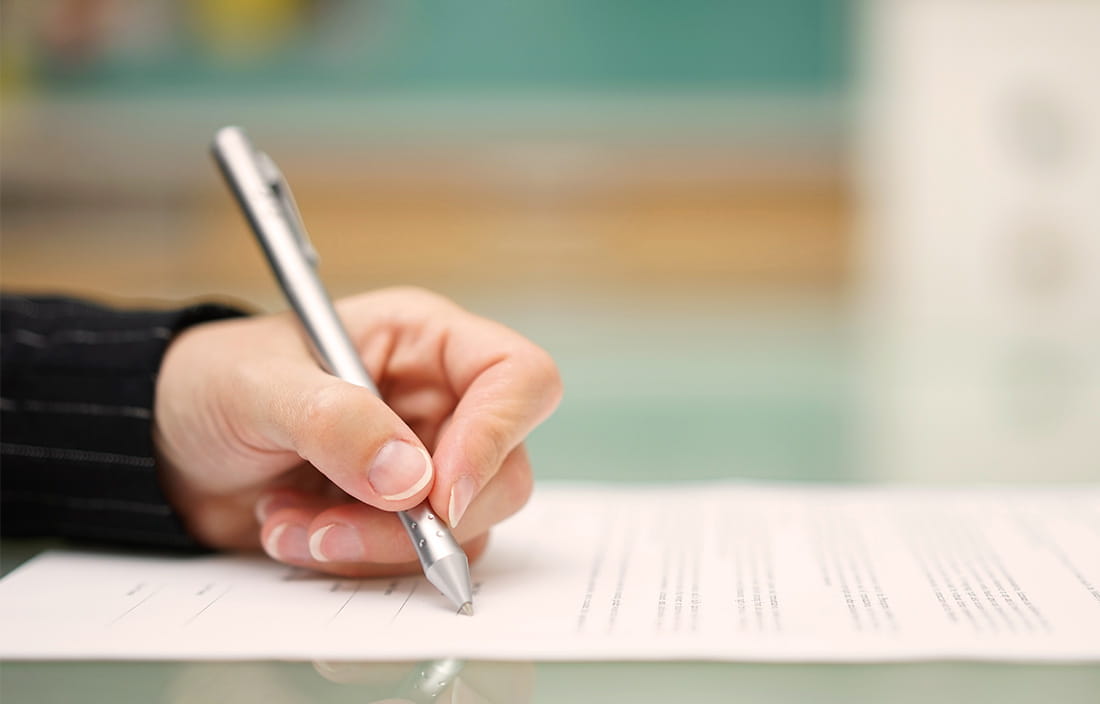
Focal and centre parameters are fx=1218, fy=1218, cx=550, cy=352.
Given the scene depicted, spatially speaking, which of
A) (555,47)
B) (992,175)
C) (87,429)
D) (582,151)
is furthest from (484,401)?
(555,47)

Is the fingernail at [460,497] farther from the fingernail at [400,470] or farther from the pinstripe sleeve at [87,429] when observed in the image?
the pinstripe sleeve at [87,429]

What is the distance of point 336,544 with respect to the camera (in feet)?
1.52

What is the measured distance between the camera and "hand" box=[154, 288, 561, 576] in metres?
0.43

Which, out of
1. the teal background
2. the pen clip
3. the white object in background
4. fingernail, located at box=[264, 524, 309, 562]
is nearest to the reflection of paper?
fingernail, located at box=[264, 524, 309, 562]

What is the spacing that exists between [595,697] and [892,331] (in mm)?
1203

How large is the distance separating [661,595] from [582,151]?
146cm

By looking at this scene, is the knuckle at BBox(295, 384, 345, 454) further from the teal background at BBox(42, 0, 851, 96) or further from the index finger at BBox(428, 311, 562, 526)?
the teal background at BBox(42, 0, 851, 96)

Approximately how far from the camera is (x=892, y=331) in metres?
1.47

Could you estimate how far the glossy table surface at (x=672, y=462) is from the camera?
13.6 inches

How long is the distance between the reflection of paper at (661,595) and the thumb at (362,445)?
0.04 metres

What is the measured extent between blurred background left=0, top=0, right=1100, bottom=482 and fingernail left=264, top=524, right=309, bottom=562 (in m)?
1.03

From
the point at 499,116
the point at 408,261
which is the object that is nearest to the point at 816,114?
the point at 499,116

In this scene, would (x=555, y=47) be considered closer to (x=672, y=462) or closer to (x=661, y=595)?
(x=672, y=462)

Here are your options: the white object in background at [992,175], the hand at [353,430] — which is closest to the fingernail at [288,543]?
the hand at [353,430]
